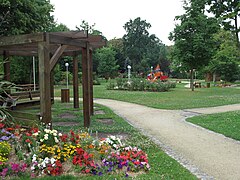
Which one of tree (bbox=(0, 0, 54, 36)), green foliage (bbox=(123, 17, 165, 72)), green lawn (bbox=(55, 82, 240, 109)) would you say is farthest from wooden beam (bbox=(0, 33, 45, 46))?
green foliage (bbox=(123, 17, 165, 72))

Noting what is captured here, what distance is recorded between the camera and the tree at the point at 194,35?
2067cm

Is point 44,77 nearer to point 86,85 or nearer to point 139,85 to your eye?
point 86,85

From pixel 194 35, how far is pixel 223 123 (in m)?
14.2

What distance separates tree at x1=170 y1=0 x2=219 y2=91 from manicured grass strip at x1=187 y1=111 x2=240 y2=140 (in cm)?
1217

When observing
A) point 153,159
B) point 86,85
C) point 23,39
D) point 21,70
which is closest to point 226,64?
point 21,70

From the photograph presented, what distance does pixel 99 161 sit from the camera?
4262 mm

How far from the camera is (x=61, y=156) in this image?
13.4ft

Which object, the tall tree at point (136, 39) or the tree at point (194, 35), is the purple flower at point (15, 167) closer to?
the tree at point (194, 35)

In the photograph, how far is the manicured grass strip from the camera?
6.88m

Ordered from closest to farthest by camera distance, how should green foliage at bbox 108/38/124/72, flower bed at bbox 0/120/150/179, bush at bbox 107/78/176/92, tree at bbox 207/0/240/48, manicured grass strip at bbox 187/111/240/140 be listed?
flower bed at bbox 0/120/150/179 < manicured grass strip at bbox 187/111/240/140 < tree at bbox 207/0/240/48 < bush at bbox 107/78/176/92 < green foliage at bbox 108/38/124/72

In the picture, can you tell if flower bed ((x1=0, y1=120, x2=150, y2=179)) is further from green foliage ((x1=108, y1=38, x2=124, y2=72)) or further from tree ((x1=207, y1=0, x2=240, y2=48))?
green foliage ((x1=108, y1=38, x2=124, y2=72))

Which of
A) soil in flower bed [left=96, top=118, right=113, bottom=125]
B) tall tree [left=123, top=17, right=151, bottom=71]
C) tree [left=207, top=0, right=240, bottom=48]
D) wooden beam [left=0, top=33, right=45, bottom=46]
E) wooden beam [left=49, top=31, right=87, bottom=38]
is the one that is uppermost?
tall tree [left=123, top=17, right=151, bottom=71]

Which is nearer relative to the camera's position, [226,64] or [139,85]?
[139,85]

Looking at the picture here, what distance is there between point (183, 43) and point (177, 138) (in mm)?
15945
